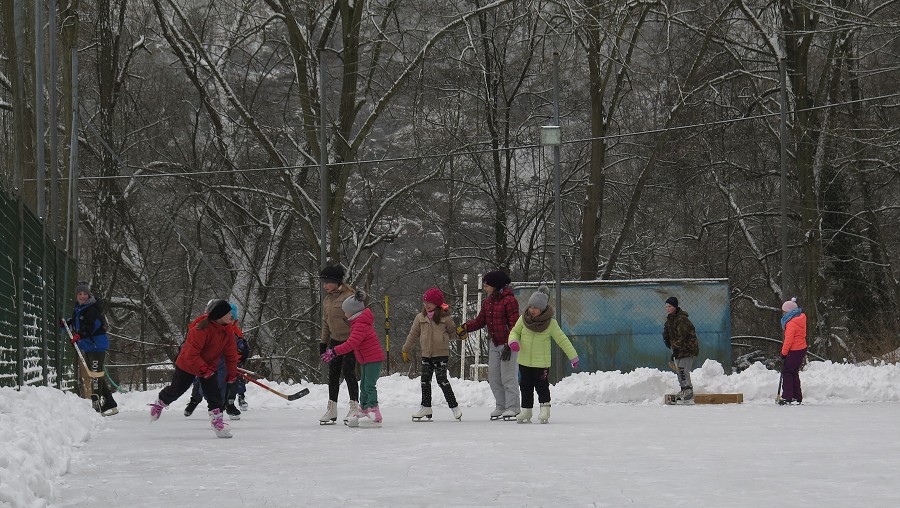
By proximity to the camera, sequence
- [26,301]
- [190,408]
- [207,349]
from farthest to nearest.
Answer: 1. [190,408]
2. [26,301]
3. [207,349]

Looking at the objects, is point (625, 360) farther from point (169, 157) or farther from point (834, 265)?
point (169, 157)

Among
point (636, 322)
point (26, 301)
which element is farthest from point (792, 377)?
point (26, 301)

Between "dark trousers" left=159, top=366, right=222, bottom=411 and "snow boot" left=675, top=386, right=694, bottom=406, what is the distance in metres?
9.14

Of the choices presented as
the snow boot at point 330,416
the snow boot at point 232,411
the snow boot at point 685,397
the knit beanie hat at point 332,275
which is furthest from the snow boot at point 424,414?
the snow boot at point 685,397

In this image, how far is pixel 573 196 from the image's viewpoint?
40719 mm

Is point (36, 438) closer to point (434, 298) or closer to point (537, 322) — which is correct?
point (434, 298)

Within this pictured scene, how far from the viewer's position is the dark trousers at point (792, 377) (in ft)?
61.9

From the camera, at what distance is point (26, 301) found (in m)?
14.1

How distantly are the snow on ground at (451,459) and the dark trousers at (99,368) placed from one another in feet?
2.43

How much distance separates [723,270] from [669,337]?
21.7 m

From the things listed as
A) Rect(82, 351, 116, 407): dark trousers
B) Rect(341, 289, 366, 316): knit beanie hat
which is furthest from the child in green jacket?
Rect(82, 351, 116, 407): dark trousers

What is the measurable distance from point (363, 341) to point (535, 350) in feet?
7.19

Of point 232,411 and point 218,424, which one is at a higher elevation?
point 218,424

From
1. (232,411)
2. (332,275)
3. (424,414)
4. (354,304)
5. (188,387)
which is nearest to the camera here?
(188,387)
